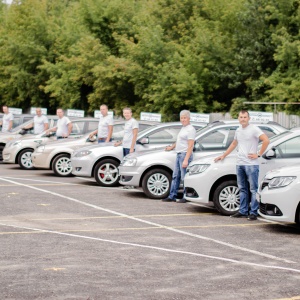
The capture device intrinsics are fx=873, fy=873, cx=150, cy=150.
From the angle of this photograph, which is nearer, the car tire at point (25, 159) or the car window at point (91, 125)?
the car window at point (91, 125)

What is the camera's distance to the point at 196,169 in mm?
15102

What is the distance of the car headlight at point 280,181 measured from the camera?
12469mm

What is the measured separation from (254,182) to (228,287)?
18.8 feet

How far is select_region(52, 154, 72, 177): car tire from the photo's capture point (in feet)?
75.2

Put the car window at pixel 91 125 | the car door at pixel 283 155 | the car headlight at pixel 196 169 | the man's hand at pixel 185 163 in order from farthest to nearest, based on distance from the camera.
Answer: the car window at pixel 91 125
the man's hand at pixel 185 163
the car headlight at pixel 196 169
the car door at pixel 283 155

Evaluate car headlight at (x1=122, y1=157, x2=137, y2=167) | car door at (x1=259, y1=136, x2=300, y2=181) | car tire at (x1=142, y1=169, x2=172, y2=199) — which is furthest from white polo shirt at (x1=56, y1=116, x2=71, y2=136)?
car door at (x1=259, y1=136, x2=300, y2=181)

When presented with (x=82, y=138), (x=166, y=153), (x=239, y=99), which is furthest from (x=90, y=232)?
(x=239, y=99)

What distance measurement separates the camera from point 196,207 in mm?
15898

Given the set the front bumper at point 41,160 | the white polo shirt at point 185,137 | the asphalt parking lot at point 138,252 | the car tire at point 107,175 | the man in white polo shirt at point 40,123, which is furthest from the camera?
the man in white polo shirt at point 40,123

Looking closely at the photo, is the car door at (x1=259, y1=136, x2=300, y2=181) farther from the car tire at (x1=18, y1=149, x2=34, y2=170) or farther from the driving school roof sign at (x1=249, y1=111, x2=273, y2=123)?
the car tire at (x1=18, y1=149, x2=34, y2=170)

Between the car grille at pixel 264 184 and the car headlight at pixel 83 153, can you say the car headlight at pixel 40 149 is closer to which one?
the car headlight at pixel 83 153

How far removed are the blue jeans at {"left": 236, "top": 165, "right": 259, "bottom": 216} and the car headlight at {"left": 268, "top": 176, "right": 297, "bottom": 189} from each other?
116 cm

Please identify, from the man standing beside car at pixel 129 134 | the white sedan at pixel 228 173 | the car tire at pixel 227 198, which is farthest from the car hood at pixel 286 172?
the man standing beside car at pixel 129 134

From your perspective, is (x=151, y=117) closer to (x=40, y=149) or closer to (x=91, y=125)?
(x=91, y=125)
